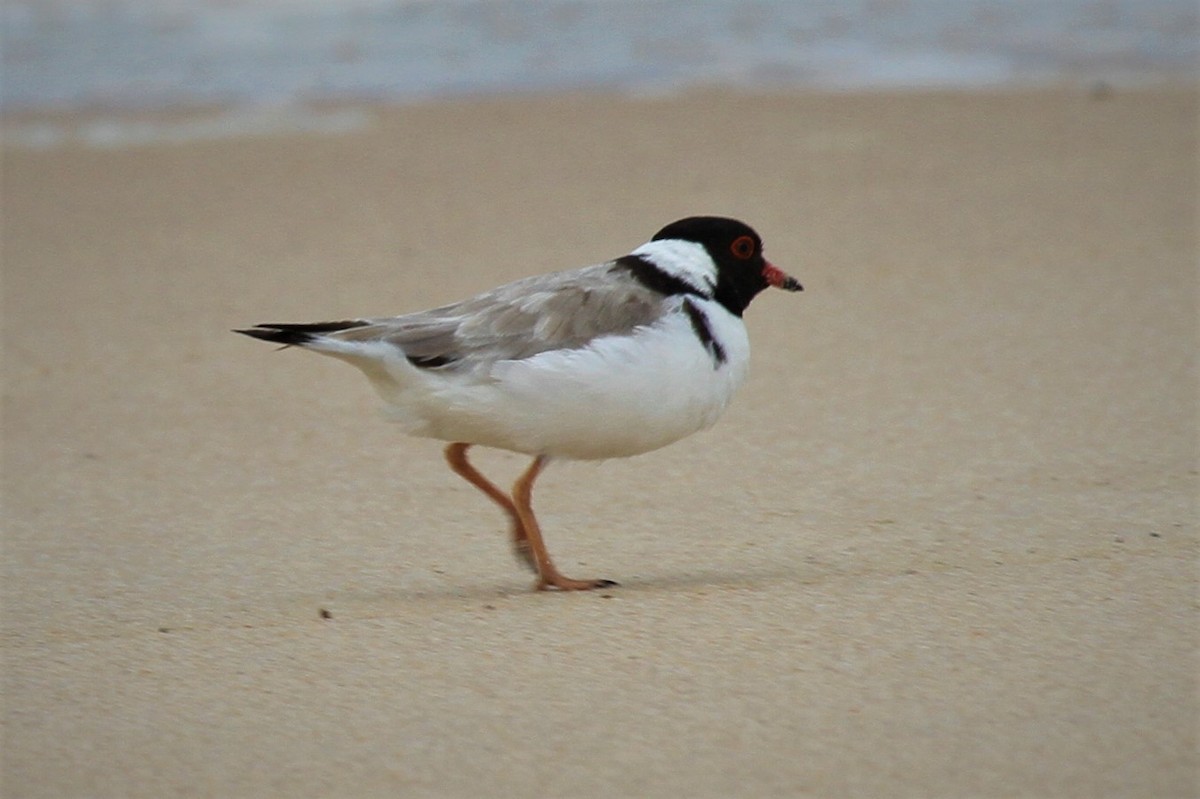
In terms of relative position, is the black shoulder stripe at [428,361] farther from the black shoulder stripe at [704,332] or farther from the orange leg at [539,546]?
the black shoulder stripe at [704,332]

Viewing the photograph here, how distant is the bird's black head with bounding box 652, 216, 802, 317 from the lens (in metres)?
4.35

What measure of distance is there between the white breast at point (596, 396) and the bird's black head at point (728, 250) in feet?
0.82

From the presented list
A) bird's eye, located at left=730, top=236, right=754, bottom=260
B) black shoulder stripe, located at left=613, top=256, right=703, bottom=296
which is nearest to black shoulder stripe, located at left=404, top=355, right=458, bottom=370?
black shoulder stripe, located at left=613, top=256, right=703, bottom=296

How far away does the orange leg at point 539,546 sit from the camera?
415 cm

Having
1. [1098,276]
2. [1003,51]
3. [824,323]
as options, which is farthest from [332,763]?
[1003,51]

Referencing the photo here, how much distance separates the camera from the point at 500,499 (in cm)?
441

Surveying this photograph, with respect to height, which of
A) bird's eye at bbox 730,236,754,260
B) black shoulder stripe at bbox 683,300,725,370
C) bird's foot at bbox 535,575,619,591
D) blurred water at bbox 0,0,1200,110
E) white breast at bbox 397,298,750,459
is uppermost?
blurred water at bbox 0,0,1200,110

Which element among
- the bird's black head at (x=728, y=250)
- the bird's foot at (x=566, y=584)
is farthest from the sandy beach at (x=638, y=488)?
the bird's black head at (x=728, y=250)

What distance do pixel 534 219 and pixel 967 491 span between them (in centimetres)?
375

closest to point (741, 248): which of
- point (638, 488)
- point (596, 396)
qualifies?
point (596, 396)

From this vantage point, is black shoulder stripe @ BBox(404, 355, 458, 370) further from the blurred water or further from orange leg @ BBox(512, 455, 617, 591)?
the blurred water

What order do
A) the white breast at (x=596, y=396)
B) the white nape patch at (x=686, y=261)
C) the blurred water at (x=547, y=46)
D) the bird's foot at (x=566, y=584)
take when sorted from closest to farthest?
the white breast at (x=596, y=396) → the bird's foot at (x=566, y=584) → the white nape patch at (x=686, y=261) → the blurred water at (x=547, y=46)

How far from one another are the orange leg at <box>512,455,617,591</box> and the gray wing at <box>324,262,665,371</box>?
323 millimetres

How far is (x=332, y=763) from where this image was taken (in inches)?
122
